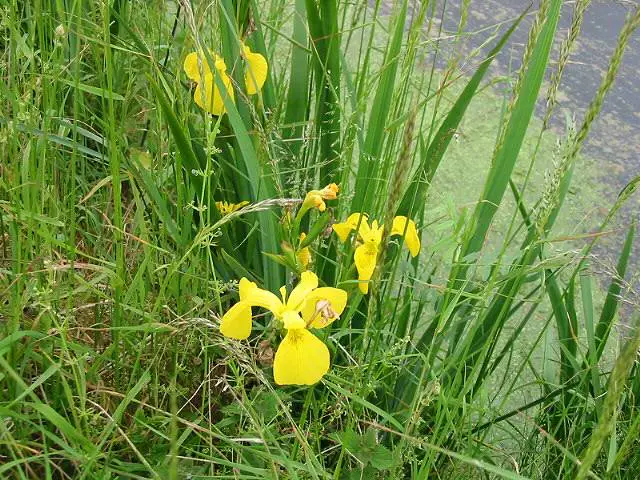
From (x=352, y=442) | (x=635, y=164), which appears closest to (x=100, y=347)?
(x=352, y=442)

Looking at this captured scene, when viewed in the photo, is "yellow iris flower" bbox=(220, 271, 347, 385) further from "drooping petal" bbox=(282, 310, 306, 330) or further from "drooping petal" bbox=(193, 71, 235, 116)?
"drooping petal" bbox=(193, 71, 235, 116)

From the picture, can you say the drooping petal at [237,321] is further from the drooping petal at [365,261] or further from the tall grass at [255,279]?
the drooping petal at [365,261]

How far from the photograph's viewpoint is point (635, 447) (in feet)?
3.78

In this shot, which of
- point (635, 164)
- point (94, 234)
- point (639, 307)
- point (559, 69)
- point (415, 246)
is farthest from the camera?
point (635, 164)

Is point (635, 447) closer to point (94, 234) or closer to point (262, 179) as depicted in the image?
point (262, 179)

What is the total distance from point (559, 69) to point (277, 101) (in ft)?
2.03

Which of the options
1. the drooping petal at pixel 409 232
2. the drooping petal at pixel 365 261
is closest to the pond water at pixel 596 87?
the drooping petal at pixel 409 232

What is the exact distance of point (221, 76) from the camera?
107 cm

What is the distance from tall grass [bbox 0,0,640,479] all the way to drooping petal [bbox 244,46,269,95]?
1.0 inches

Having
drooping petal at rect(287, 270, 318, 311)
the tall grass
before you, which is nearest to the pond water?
the tall grass

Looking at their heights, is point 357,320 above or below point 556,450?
above

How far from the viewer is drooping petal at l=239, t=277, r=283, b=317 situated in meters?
0.85

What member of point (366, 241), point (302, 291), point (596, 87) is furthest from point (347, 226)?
point (596, 87)

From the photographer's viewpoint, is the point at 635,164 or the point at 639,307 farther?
the point at 635,164
